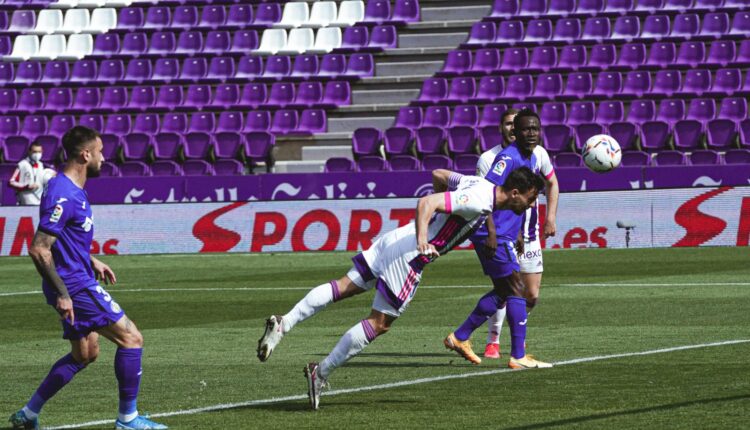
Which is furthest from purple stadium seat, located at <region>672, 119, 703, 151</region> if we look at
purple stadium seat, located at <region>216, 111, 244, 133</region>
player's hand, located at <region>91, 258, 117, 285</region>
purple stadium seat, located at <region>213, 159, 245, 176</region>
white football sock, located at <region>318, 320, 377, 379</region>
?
player's hand, located at <region>91, 258, 117, 285</region>

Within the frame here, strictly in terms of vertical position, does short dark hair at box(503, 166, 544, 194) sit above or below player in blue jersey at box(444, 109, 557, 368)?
above

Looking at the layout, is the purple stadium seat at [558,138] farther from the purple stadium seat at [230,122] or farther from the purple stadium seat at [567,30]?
the purple stadium seat at [230,122]

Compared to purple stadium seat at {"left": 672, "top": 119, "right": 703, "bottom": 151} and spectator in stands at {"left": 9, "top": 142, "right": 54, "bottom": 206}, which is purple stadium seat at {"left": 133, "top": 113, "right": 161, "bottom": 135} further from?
purple stadium seat at {"left": 672, "top": 119, "right": 703, "bottom": 151}

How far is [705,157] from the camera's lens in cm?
2727

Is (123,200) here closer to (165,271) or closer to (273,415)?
(165,271)

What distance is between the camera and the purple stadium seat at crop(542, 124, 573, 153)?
2873 cm

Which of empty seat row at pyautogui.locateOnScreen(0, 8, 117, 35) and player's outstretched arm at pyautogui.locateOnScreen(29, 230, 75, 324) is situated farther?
empty seat row at pyautogui.locateOnScreen(0, 8, 117, 35)

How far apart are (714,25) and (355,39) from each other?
9191 mm

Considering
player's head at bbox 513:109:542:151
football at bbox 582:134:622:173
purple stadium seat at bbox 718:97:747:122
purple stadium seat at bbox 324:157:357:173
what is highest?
player's head at bbox 513:109:542:151

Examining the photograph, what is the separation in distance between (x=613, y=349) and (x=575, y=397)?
291 cm

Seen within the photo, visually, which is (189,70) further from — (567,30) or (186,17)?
(567,30)

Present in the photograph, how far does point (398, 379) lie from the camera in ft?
32.7

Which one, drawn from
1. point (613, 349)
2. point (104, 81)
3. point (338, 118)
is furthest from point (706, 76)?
point (613, 349)

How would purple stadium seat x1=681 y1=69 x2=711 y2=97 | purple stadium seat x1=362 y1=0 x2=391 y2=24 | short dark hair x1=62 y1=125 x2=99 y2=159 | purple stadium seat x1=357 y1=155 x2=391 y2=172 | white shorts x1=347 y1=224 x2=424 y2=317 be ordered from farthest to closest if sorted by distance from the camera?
purple stadium seat x1=362 y1=0 x2=391 y2=24 < purple stadium seat x1=681 y1=69 x2=711 y2=97 < purple stadium seat x1=357 y1=155 x2=391 y2=172 < white shorts x1=347 y1=224 x2=424 y2=317 < short dark hair x1=62 y1=125 x2=99 y2=159
